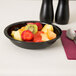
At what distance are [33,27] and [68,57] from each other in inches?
8.8

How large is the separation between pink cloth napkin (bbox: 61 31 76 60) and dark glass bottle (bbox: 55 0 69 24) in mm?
172

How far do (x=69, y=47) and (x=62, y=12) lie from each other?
0.32 meters

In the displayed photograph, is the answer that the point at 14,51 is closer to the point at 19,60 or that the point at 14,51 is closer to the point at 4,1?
the point at 19,60

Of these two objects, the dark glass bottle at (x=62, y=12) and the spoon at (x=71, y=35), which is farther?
the dark glass bottle at (x=62, y=12)

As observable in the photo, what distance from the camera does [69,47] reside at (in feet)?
3.11

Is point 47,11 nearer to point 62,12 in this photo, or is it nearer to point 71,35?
point 62,12

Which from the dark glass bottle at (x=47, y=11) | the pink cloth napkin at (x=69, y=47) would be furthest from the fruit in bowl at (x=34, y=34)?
the dark glass bottle at (x=47, y=11)

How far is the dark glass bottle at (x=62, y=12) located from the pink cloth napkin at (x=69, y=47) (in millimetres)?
172

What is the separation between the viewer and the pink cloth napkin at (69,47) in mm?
868

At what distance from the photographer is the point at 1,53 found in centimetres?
88

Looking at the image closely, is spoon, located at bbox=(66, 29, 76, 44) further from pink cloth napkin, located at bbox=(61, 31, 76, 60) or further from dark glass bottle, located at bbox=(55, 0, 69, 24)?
dark glass bottle, located at bbox=(55, 0, 69, 24)

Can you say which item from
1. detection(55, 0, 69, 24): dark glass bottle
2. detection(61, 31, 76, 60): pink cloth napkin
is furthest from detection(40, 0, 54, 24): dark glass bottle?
detection(61, 31, 76, 60): pink cloth napkin

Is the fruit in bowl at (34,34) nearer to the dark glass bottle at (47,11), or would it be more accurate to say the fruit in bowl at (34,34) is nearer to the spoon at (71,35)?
the spoon at (71,35)

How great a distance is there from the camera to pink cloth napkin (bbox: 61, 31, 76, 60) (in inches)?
34.2
